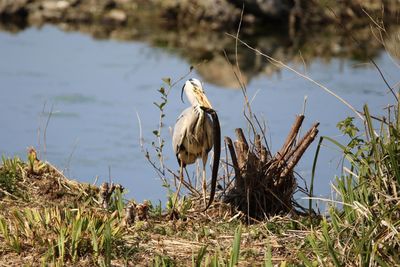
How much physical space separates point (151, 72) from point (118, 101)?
7.09ft

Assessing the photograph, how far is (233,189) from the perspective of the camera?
5.71 m

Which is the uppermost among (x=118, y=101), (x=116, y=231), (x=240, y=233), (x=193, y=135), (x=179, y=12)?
(x=193, y=135)

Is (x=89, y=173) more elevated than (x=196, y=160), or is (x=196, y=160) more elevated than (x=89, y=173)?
(x=196, y=160)

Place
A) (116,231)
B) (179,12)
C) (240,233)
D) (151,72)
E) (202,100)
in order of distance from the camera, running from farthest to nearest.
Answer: (179,12)
(151,72)
(202,100)
(116,231)
(240,233)

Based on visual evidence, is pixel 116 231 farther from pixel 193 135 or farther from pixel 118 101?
pixel 118 101

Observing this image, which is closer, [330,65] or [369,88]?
[369,88]

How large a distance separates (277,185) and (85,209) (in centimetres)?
126

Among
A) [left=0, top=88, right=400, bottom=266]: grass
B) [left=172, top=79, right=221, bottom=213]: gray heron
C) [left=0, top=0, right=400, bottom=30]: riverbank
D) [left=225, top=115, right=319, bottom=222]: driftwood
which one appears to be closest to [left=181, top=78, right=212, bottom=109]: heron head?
[left=172, top=79, right=221, bottom=213]: gray heron

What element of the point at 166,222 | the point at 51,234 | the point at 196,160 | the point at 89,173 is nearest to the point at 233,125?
the point at 89,173

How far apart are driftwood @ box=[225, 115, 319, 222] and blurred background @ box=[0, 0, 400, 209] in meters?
0.50

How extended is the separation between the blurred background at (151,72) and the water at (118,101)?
0.02 metres

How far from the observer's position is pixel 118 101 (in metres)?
12.3

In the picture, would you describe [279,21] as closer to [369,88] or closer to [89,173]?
[369,88]

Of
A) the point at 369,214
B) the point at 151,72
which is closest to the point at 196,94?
the point at 369,214
